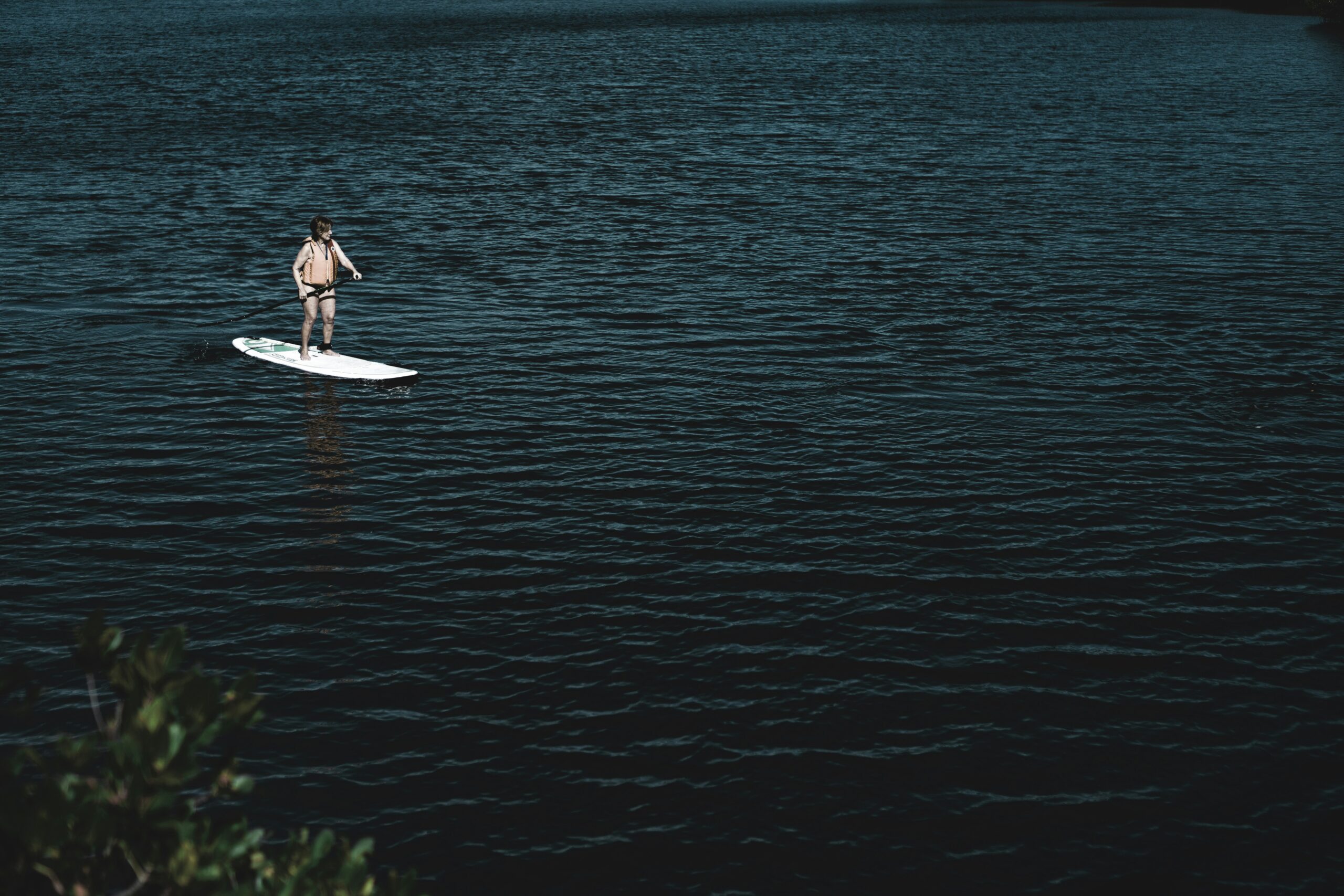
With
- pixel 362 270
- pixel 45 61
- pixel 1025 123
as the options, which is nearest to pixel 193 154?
pixel 362 270

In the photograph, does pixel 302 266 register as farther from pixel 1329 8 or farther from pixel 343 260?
pixel 1329 8

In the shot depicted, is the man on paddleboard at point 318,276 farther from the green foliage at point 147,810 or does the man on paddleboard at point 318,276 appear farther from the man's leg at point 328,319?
the green foliage at point 147,810

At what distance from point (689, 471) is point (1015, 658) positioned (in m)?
8.65

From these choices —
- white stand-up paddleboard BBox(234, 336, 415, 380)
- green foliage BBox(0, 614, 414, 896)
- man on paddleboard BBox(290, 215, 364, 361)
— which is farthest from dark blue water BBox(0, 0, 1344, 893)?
green foliage BBox(0, 614, 414, 896)

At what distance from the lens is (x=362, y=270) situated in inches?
1662

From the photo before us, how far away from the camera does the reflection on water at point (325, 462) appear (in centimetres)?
2391

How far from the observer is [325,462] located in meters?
26.6

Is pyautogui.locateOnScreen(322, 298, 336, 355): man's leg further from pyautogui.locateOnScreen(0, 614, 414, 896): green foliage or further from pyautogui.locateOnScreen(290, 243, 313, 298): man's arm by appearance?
pyautogui.locateOnScreen(0, 614, 414, 896): green foliage

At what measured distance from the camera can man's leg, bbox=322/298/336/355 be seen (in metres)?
32.7

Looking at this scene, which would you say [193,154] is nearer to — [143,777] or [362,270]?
[362,270]

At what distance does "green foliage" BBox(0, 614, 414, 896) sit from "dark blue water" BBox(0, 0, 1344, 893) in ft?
24.3

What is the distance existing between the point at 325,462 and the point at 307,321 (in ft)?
22.4

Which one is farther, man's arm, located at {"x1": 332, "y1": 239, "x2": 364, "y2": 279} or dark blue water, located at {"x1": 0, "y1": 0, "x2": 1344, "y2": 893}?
man's arm, located at {"x1": 332, "y1": 239, "x2": 364, "y2": 279}

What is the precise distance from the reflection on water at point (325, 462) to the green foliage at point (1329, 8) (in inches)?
4584
